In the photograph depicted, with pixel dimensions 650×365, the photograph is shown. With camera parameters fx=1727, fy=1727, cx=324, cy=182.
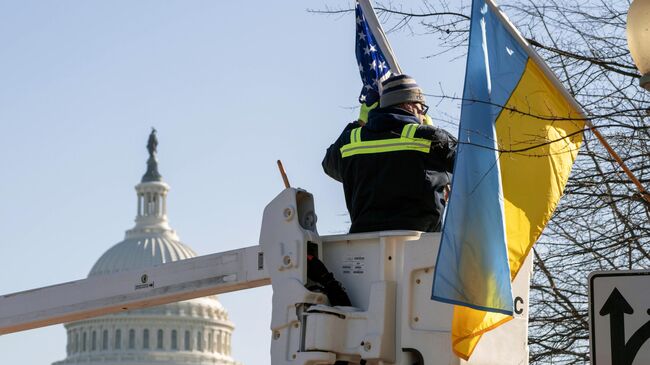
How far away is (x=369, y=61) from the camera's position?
11.0 meters

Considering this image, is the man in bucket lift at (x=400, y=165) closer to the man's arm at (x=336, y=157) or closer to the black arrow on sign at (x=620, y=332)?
the man's arm at (x=336, y=157)

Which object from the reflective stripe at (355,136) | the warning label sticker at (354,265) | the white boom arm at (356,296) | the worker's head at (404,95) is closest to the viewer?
the white boom arm at (356,296)

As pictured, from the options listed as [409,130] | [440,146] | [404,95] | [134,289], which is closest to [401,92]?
[404,95]

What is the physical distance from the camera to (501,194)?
26.8ft

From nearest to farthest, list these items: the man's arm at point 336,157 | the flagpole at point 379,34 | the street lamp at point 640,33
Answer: the street lamp at point 640,33
the man's arm at point 336,157
the flagpole at point 379,34

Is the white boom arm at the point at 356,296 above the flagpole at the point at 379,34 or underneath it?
underneath

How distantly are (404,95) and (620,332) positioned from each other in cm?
250

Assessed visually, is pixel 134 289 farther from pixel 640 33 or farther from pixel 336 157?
pixel 640 33

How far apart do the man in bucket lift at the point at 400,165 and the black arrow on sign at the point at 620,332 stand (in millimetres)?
1925

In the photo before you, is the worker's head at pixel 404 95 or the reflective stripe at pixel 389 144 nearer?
the reflective stripe at pixel 389 144

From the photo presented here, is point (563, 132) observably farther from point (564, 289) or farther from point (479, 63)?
point (564, 289)

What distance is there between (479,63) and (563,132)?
0.61 meters

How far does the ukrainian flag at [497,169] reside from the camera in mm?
7875

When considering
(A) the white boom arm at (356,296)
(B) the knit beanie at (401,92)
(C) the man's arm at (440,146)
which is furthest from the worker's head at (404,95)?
(A) the white boom arm at (356,296)
